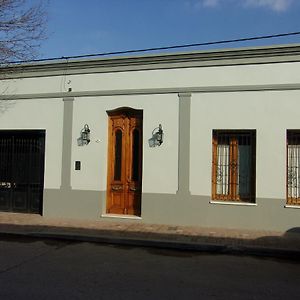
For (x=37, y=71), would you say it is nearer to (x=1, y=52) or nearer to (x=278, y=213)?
(x=1, y=52)

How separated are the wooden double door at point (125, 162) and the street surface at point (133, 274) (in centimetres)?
280

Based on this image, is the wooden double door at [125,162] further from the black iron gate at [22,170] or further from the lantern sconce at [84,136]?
the black iron gate at [22,170]

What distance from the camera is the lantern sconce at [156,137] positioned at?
1201 cm

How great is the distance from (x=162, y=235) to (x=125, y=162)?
2.89 meters

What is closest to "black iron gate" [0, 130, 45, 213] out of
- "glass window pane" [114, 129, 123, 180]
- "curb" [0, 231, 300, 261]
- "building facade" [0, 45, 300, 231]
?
"building facade" [0, 45, 300, 231]

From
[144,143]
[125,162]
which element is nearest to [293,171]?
[144,143]

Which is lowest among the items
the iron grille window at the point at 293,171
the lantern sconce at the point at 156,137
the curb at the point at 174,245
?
the curb at the point at 174,245

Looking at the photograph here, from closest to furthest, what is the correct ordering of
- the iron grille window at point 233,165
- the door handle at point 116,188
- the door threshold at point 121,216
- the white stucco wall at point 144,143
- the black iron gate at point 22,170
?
the iron grille window at point 233,165 → the white stucco wall at point 144,143 → the door threshold at point 121,216 → the door handle at point 116,188 → the black iron gate at point 22,170

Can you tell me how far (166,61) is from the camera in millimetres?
12102

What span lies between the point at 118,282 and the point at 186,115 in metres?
6.08

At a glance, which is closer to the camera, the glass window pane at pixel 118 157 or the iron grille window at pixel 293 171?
the iron grille window at pixel 293 171

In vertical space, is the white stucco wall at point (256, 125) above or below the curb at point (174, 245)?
above

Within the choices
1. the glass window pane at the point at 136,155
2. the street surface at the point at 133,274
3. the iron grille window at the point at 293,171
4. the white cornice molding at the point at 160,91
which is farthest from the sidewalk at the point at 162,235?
the white cornice molding at the point at 160,91

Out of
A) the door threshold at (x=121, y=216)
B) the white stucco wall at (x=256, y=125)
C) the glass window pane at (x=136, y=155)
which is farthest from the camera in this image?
the glass window pane at (x=136, y=155)
